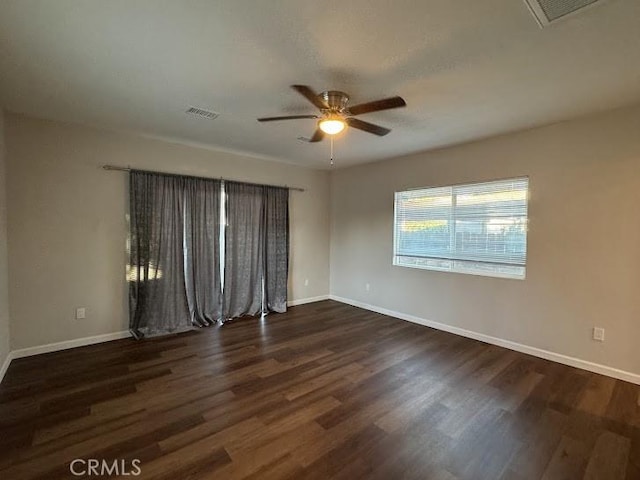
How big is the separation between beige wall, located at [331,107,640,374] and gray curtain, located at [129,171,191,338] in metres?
3.44

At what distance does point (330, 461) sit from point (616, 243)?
3.25m

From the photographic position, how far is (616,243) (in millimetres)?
→ 2857

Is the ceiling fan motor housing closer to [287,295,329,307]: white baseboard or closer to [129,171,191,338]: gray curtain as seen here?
[129,171,191,338]: gray curtain

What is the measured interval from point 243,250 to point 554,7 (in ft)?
13.8

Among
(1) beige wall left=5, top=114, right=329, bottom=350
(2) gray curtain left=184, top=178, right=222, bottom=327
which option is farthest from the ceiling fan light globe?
(1) beige wall left=5, top=114, right=329, bottom=350

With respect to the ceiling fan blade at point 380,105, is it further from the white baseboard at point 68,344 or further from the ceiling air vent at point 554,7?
the white baseboard at point 68,344

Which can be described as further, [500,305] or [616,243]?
[500,305]

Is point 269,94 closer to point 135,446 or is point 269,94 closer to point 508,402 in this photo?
point 135,446

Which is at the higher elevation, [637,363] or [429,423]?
[637,363]

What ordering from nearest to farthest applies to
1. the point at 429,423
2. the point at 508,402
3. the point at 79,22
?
1. the point at 79,22
2. the point at 429,423
3. the point at 508,402

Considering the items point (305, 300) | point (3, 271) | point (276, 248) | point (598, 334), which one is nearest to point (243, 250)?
point (276, 248)

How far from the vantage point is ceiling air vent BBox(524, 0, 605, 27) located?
1498 mm

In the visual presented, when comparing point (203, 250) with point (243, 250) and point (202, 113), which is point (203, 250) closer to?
point (243, 250)

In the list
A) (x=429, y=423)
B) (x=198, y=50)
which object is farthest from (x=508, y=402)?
(x=198, y=50)
